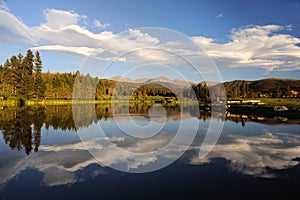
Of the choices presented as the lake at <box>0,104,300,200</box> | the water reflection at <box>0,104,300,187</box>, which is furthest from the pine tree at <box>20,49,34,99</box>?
the lake at <box>0,104,300,200</box>

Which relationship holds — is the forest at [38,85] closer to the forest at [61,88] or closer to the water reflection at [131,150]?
the forest at [61,88]

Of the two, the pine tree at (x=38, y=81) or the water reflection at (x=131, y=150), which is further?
the pine tree at (x=38, y=81)

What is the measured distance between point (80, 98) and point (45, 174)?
82.8 m

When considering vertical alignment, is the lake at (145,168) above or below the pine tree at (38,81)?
below

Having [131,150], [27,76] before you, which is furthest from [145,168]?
[27,76]

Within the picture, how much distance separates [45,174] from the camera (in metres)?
9.99

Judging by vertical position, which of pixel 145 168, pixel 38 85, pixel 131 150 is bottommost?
pixel 145 168

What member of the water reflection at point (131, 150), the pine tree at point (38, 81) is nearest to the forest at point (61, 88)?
the pine tree at point (38, 81)

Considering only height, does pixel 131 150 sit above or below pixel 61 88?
below

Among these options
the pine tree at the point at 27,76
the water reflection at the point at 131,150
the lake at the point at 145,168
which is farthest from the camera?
the pine tree at the point at 27,76

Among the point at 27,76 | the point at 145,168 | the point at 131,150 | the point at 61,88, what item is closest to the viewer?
the point at 145,168

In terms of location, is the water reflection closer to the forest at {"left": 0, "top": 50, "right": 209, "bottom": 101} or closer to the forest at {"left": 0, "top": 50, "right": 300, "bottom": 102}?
the forest at {"left": 0, "top": 50, "right": 300, "bottom": 102}

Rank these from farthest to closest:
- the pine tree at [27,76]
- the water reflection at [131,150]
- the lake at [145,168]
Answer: the pine tree at [27,76], the water reflection at [131,150], the lake at [145,168]

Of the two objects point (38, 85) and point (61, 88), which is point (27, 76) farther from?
point (61, 88)
